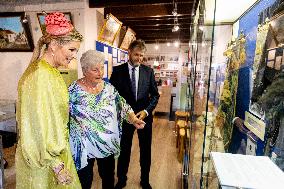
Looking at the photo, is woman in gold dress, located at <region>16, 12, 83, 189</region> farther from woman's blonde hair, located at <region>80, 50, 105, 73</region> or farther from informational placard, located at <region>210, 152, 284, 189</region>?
informational placard, located at <region>210, 152, 284, 189</region>

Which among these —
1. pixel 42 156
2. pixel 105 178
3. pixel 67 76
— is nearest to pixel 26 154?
pixel 42 156

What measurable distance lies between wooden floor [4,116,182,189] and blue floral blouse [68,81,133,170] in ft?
4.57

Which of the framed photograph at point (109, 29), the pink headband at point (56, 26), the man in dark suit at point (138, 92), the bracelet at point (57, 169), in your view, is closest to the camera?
the bracelet at point (57, 169)

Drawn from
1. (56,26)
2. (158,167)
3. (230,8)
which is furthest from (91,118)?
(158,167)

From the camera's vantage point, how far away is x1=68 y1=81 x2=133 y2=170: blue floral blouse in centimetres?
193

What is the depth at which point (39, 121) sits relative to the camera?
1.28 meters

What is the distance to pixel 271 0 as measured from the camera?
1.33m

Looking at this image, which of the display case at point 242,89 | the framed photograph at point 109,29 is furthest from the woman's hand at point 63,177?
the framed photograph at point 109,29

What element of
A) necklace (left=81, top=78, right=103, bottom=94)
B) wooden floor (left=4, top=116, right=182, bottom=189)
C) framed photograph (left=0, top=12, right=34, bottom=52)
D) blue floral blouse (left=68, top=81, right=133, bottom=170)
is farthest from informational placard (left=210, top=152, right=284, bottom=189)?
framed photograph (left=0, top=12, right=34, bottom=52)

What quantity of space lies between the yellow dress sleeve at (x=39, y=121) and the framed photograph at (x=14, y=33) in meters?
3.50

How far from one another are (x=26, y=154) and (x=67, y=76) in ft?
9.97

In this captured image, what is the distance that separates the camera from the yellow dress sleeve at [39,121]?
4.22ft

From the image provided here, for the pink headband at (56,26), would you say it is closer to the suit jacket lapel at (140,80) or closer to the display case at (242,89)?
the display case at (242,89)

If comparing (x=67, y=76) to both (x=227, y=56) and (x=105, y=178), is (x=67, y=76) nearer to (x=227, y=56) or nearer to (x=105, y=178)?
(x=105, y=178)
